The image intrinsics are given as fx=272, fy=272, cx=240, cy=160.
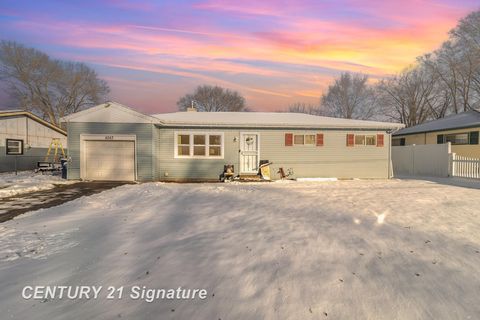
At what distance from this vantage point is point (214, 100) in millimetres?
48906

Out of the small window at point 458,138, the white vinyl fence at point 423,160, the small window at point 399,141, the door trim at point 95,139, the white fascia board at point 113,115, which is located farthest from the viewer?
the small window at point 399,141

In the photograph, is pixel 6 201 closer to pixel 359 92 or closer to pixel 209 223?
pixel 209 223

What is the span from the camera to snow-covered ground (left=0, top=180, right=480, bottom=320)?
2.71m

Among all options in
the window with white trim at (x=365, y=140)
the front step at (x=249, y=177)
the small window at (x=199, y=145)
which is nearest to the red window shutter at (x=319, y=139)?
the window with white trim at (x=365, y=140)

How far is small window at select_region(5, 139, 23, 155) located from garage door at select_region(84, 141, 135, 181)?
7.93 m

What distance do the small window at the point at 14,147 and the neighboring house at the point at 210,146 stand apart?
7468 millimetres

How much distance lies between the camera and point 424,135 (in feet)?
74.9

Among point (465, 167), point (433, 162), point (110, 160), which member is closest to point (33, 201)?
point (110, 160)

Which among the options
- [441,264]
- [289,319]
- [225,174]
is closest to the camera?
[289,319]

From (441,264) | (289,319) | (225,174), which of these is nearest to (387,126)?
(225,174)

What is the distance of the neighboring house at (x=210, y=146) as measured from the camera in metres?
12.8

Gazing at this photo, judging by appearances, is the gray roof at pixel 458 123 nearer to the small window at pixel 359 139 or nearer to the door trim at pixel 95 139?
the small window at pixel 359 139

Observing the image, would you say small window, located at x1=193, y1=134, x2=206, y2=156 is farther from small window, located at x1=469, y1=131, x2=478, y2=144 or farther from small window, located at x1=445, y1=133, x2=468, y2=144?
small window, located at x1=445, y1=133, x2=468, y2=144

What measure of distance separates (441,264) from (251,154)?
10405 millimetres
